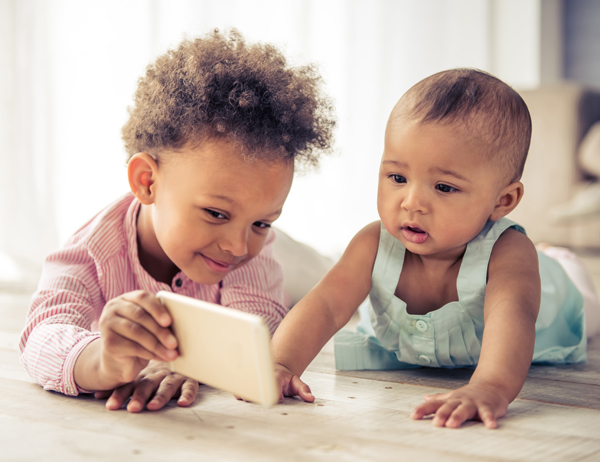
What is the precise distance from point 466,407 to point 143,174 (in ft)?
1.98

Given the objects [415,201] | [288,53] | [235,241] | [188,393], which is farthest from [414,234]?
[288,53]

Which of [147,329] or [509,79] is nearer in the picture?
[147,329]

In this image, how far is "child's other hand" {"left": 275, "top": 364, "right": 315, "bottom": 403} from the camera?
0.82 m

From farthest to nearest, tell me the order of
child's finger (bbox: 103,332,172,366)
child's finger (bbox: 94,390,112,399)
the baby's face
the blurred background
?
the blurred background → the baby's face → child's finger (bbox: 94,390,112,399) → child's finger (bbox: 103,332,172,366)

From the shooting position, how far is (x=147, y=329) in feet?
2.34

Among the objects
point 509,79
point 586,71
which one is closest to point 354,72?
point 509,79

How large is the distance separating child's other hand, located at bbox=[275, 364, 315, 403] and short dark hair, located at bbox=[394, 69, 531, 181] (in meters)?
0.40

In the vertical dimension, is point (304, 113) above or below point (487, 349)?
above

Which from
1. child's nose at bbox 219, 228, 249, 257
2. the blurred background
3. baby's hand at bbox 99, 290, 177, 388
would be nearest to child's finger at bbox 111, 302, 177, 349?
baby's hand at bbox 99, 290, 177, 388

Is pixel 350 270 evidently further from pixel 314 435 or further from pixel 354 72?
pixel 354 72

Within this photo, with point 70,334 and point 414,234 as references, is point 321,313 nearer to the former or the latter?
point 414,234

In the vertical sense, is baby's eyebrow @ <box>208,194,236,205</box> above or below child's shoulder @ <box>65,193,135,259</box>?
above

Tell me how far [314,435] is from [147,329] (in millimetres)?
219

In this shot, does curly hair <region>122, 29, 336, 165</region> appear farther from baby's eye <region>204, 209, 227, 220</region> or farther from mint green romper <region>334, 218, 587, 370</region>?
mint green romper <region>334, 218, 587, 370</region>
